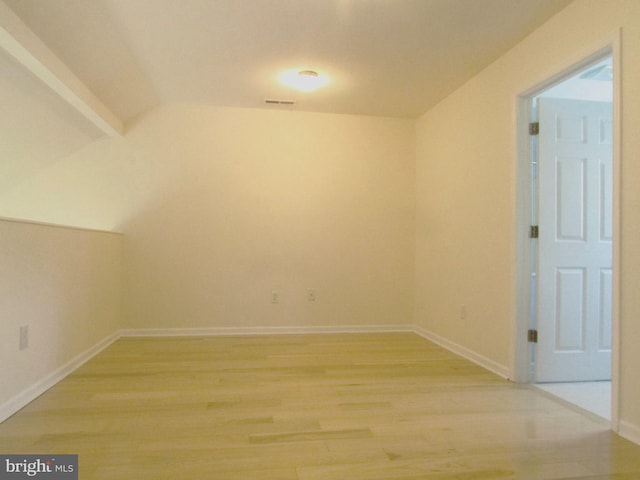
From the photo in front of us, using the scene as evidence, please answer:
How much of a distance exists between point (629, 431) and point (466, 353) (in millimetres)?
1365

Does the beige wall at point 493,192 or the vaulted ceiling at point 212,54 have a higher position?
the vaulted ceiling at point 212,54

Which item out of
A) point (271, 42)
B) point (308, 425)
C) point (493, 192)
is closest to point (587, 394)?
point (493, 192)

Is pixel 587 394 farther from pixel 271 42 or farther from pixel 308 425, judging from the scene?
pixel 271 42

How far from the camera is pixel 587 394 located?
2.37 metres

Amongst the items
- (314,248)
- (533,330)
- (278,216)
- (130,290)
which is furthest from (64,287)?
(533,330)

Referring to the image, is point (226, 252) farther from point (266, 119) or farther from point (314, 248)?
point (266, 119)

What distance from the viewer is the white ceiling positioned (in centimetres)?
219

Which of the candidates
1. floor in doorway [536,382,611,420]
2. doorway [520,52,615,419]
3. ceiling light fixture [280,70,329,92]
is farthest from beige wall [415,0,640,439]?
ceiling light fixture [280,70,329,92]

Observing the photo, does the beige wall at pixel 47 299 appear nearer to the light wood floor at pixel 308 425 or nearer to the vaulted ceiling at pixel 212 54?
the light wood floor at pixel 308 425

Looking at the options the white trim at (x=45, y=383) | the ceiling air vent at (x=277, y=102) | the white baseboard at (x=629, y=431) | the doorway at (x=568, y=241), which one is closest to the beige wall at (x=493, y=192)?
the white baseboard at (x=629, y=431)

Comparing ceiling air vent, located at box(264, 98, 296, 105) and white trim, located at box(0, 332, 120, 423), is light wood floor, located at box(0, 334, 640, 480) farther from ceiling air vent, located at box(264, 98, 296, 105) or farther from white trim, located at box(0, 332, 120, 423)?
Answer: ceiling air vent, located at box(264, 98, 296, 105)

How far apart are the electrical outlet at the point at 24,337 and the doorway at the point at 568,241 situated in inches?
122

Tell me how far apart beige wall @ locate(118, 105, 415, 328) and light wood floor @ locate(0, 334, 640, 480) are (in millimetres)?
986

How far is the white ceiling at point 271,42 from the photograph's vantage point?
219cm
